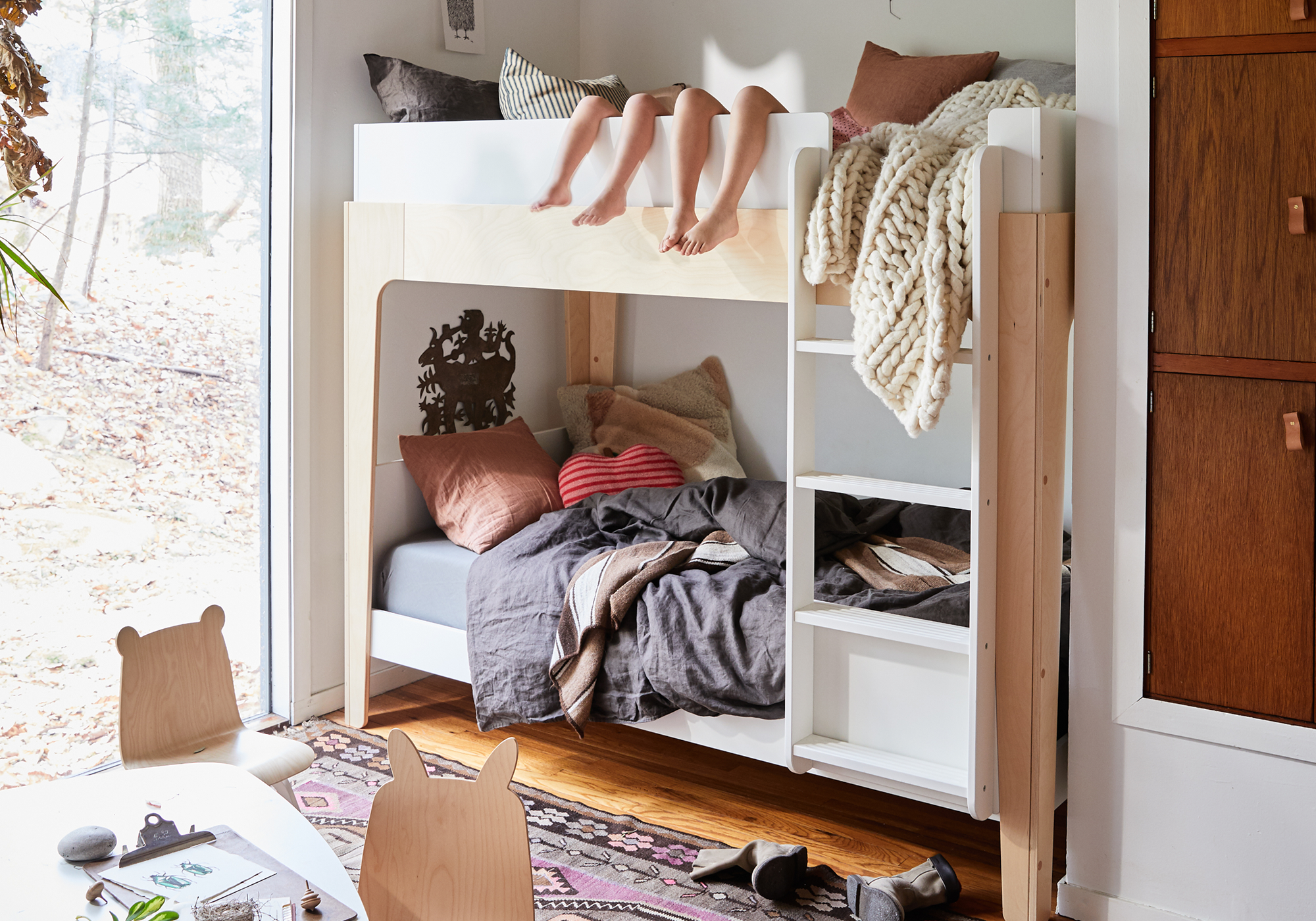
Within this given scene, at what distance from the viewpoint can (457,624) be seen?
9.71 ft

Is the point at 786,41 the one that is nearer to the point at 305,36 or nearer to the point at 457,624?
the point at 305,36

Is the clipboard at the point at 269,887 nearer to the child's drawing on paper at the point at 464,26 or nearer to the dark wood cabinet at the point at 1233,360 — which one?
the dark wood cabinet at the point at 1233,360

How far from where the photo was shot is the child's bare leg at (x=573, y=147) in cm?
247

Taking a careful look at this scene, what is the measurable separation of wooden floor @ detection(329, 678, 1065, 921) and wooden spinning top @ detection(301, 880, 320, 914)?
1.30 meters

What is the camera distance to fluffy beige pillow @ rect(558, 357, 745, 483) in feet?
11.4

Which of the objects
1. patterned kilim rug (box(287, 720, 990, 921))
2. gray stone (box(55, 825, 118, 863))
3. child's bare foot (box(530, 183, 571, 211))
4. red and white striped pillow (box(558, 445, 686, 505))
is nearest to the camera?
gray stone (box(55, 825, 118, 863))

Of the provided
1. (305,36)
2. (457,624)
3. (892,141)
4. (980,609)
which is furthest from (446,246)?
(980,609)

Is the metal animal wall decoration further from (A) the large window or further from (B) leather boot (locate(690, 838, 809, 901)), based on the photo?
(B) leather boot (locate(690, 838, 809, 901))

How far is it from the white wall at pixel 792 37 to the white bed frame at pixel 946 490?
1.09 m

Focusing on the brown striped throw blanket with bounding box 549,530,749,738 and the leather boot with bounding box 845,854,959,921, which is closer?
the leather boot with bounding box 845,854,959,921

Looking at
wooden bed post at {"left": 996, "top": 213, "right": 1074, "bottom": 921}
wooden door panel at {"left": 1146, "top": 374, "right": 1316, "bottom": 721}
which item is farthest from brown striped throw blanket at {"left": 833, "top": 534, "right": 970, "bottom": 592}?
wooden door panel at {"left": 1146, "top": 374, "right": 1316, "bottom": 721}

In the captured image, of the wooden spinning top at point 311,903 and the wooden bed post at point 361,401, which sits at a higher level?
the wooden bed post at point 361,401

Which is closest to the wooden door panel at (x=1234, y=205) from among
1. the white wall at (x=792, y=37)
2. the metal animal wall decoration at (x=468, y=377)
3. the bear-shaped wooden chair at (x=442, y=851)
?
the white wall at (x=792, y=37)

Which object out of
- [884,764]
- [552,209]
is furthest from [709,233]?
[884,764]
